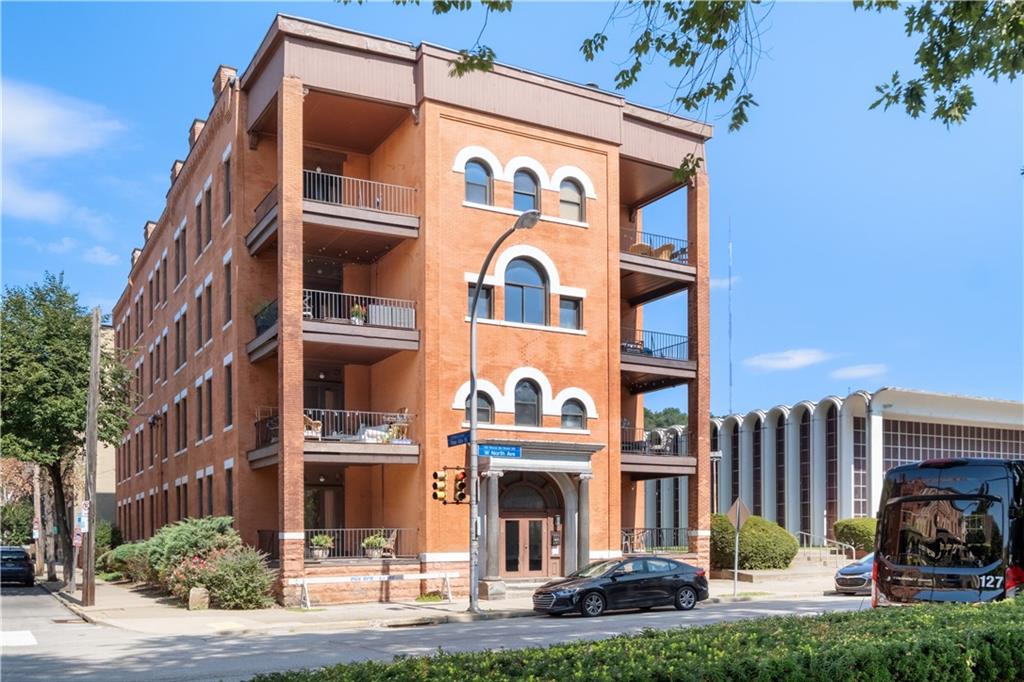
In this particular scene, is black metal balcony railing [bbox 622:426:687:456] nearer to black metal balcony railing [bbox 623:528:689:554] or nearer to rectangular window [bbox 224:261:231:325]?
black metal balcony railing [bbox 623:528:689:554]

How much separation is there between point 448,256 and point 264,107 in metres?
6.50

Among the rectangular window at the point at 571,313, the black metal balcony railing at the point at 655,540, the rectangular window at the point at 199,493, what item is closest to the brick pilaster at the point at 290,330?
the rectangular window at the point at 571,313

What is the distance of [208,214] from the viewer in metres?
36.0

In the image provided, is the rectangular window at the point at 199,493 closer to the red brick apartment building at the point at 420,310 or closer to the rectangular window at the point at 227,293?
the red brick apartment building at the point at 420,310

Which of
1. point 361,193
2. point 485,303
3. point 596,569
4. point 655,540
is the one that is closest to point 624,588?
point 596,569

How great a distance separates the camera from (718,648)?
7.97 meters

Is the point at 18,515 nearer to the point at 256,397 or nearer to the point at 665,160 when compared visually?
the point at 256,397

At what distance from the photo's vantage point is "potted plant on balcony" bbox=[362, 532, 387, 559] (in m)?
28.0

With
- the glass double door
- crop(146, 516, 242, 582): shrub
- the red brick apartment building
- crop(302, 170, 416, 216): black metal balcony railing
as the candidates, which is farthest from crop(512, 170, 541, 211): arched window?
crop(146, 516, 242, 582): shrub

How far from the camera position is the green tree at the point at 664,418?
110 metres

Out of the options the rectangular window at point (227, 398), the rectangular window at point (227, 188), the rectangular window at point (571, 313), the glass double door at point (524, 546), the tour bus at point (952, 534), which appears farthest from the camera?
the rectangular window at point (227, 188)

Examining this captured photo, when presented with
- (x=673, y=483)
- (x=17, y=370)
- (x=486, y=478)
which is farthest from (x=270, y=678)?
(x=673, y=483)

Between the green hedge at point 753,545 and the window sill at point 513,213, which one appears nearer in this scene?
the window sill at point 513,213

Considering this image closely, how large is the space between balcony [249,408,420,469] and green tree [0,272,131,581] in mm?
13973
